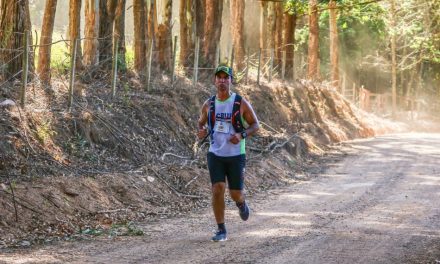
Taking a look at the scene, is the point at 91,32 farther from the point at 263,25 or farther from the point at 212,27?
the point at 263,25

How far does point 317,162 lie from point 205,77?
13.2 ft

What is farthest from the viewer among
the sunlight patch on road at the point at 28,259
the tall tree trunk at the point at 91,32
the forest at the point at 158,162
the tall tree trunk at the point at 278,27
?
the tall tree trunk at the point at 278,27

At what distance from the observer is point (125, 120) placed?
15.0 metres

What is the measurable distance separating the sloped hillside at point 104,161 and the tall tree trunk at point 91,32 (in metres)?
0.98

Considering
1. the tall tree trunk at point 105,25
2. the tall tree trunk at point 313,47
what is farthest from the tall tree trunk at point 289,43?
the tall tree trunk at point 105,25

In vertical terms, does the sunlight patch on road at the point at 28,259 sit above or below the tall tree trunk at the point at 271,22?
below

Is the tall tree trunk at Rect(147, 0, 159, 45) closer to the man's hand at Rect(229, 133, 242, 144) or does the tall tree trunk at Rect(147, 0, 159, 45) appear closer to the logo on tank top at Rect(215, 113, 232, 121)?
the logo on tank top at Rect(215, 113, 232, 121)

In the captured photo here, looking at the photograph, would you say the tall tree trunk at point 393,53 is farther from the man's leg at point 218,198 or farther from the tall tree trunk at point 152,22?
the man's leg at point 218,198

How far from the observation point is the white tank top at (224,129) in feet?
29.9

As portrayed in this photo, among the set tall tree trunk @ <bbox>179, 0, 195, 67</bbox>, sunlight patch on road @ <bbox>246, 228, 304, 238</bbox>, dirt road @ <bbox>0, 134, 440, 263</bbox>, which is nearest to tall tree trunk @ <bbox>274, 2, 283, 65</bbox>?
tall tree trunk @ <bbox>179, 0, 195, 67</bbox>

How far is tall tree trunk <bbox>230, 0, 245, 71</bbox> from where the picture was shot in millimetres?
29252

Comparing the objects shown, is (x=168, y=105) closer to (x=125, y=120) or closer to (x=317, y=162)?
(x=125, y=120)

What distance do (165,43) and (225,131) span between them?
12140mm

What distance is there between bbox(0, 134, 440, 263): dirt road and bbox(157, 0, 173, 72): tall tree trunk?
5.48 meters
